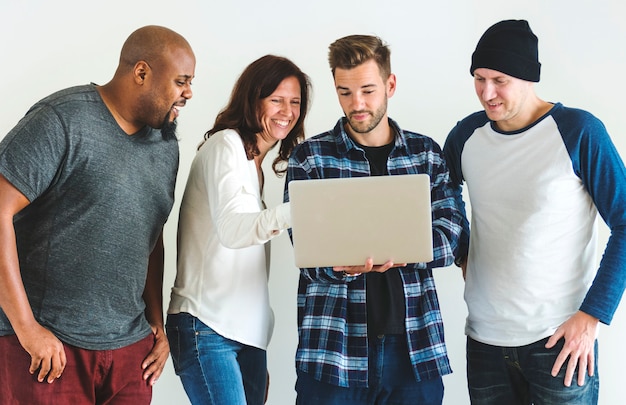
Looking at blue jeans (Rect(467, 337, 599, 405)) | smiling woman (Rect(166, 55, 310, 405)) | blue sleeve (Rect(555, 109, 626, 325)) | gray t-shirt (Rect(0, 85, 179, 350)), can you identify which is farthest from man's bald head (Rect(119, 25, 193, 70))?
blue jeans (Rect(467, 337, 599, 405))

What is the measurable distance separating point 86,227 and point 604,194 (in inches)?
51.4

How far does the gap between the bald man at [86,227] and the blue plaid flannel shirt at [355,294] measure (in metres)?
0.40

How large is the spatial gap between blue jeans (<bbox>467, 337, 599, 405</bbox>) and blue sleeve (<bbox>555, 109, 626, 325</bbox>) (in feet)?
0.52

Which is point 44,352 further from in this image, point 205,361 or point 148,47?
point 148,47

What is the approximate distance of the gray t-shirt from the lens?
167 cm

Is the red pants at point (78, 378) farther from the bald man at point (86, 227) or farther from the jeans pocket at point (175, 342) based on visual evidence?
the jeans pocket at point (175, 342)

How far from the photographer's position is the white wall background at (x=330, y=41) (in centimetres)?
272

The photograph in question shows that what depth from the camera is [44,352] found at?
1.66 meters

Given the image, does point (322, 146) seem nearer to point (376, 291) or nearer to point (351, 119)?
point (351, 119)

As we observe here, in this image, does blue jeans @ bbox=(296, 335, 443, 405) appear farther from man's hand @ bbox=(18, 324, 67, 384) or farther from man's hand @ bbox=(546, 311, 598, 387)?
man's hand @ bbox=(18, 324, 67, 384)

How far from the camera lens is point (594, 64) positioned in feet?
8.91

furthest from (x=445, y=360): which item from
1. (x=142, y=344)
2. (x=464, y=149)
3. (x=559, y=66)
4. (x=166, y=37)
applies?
(x=559, y=66)

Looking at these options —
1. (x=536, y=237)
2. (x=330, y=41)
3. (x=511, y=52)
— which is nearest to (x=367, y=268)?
(x=536, y=237)

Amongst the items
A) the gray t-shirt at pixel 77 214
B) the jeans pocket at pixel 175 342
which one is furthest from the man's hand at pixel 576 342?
the gray t-shirt at pixel 77 214
